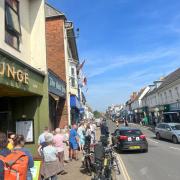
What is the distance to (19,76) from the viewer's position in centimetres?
988

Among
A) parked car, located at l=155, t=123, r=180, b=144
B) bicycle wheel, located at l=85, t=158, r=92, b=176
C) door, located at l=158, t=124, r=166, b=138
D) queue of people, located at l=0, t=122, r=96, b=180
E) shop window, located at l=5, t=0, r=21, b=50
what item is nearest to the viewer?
queue of people, located at l=0, t=122, r=96, b=180

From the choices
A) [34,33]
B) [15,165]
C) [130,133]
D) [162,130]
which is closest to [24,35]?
[34,33]

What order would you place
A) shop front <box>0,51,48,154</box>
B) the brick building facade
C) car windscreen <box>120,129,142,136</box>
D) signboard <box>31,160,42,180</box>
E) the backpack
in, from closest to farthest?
the backpack → signboard <box>31,160,42,180</box> → shop front <box>0,51,48,154</box> → car windscreen <box>120,129,142,136</box> → the brick building facade

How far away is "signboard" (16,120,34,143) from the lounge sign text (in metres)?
2.03

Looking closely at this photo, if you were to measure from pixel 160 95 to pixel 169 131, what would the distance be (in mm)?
29974

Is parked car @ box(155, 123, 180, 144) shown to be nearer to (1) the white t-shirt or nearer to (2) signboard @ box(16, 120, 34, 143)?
(2) signboard @ box(16, 120, 34, 143)

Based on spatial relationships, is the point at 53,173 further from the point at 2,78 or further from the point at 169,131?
the point at 169,131

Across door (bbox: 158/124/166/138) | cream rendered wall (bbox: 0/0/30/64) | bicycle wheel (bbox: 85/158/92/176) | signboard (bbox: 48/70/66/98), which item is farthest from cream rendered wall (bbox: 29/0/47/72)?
door (bbox: 158/124/166/138)

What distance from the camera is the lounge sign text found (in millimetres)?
8672

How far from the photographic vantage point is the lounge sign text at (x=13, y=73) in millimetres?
8672

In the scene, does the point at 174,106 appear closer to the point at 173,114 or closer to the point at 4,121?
the point at 173,114

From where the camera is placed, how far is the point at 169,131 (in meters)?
26.2

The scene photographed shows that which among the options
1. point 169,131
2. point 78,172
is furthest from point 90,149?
point 169,131

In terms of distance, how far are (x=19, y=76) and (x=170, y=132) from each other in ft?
60.8
